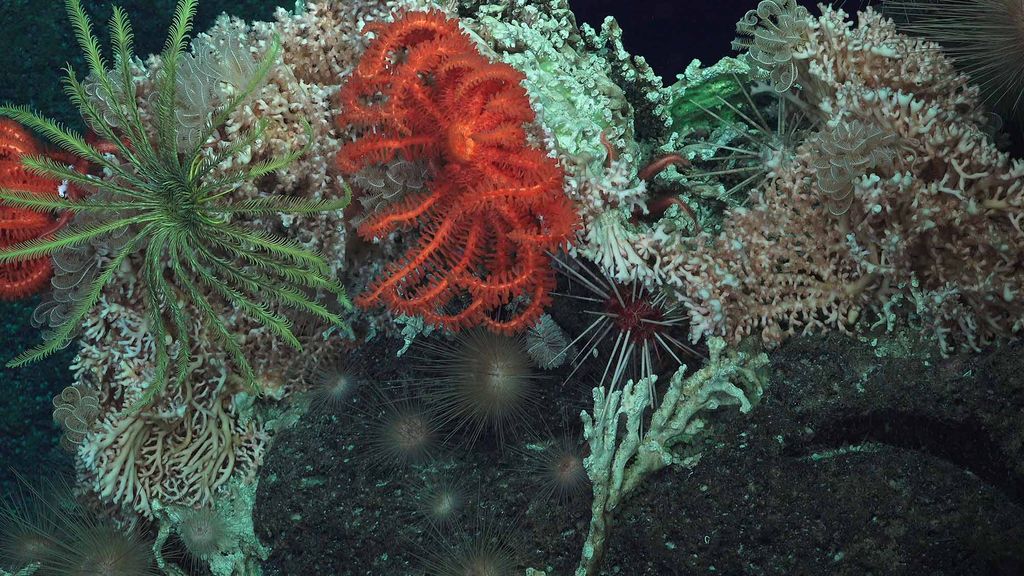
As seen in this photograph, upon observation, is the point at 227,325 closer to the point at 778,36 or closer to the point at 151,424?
the point at 151,424

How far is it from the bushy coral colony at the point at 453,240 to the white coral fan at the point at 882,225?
0.01 metres

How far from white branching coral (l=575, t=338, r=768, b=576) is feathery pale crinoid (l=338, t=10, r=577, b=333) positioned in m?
0.59

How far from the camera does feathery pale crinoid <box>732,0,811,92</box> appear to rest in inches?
131

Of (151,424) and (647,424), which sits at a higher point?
(647,424)

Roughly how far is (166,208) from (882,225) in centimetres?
323

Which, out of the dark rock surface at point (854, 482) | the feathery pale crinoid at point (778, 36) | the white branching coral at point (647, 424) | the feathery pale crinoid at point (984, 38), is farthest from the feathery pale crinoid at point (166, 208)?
the feathery pale crinoid at point (984, 38)

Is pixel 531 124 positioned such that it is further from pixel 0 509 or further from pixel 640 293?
pixel 0 509

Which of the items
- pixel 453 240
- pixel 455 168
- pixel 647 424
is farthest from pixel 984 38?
pixel 453 240

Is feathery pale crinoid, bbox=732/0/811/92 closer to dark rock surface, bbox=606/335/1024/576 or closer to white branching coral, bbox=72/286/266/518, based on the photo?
dark rock surface, bbox=606/335/1024/576

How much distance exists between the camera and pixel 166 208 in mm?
3045

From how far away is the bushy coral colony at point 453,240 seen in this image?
3.00 meters

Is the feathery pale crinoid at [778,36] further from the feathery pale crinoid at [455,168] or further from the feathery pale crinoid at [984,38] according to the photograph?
the feathery pale crinoid at [455,168]

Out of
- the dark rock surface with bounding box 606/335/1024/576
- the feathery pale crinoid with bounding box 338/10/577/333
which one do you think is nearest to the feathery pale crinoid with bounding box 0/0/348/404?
the feathery pale crinoid with bounding box 338/10/577/333

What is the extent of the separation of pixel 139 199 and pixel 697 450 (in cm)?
279
